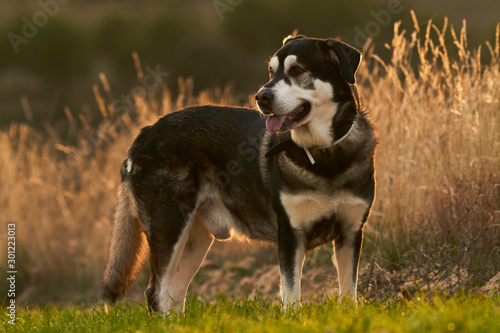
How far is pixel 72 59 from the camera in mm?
22469

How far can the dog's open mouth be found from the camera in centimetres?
441

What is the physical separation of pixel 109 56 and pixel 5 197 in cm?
1385

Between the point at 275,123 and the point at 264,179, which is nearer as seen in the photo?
the point at 275,123

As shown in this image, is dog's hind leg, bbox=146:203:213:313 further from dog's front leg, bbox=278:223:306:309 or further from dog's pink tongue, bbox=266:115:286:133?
dog's pink tongue, bbox=266:115:286:133

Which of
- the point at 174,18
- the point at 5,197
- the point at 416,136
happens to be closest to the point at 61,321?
the point at 416,136

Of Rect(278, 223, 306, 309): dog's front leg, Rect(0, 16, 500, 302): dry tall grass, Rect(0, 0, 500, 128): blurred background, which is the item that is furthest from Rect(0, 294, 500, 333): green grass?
Rect(0, 0, 500, 128): blurred background

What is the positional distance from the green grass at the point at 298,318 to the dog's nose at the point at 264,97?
4.39ft

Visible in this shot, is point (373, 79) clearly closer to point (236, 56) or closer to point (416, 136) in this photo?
point (416, 136)

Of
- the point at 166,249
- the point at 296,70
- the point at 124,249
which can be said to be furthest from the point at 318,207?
the point at 124,249

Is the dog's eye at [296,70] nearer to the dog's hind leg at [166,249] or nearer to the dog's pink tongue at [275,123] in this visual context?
the dog's pink tongue at [275,123]

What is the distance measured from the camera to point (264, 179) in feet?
16.1

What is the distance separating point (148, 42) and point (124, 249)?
19.1 m

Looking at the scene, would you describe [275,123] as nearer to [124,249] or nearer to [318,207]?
[318,207]

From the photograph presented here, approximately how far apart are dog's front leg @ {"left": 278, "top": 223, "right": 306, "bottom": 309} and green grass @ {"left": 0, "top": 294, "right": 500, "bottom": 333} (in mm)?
114
